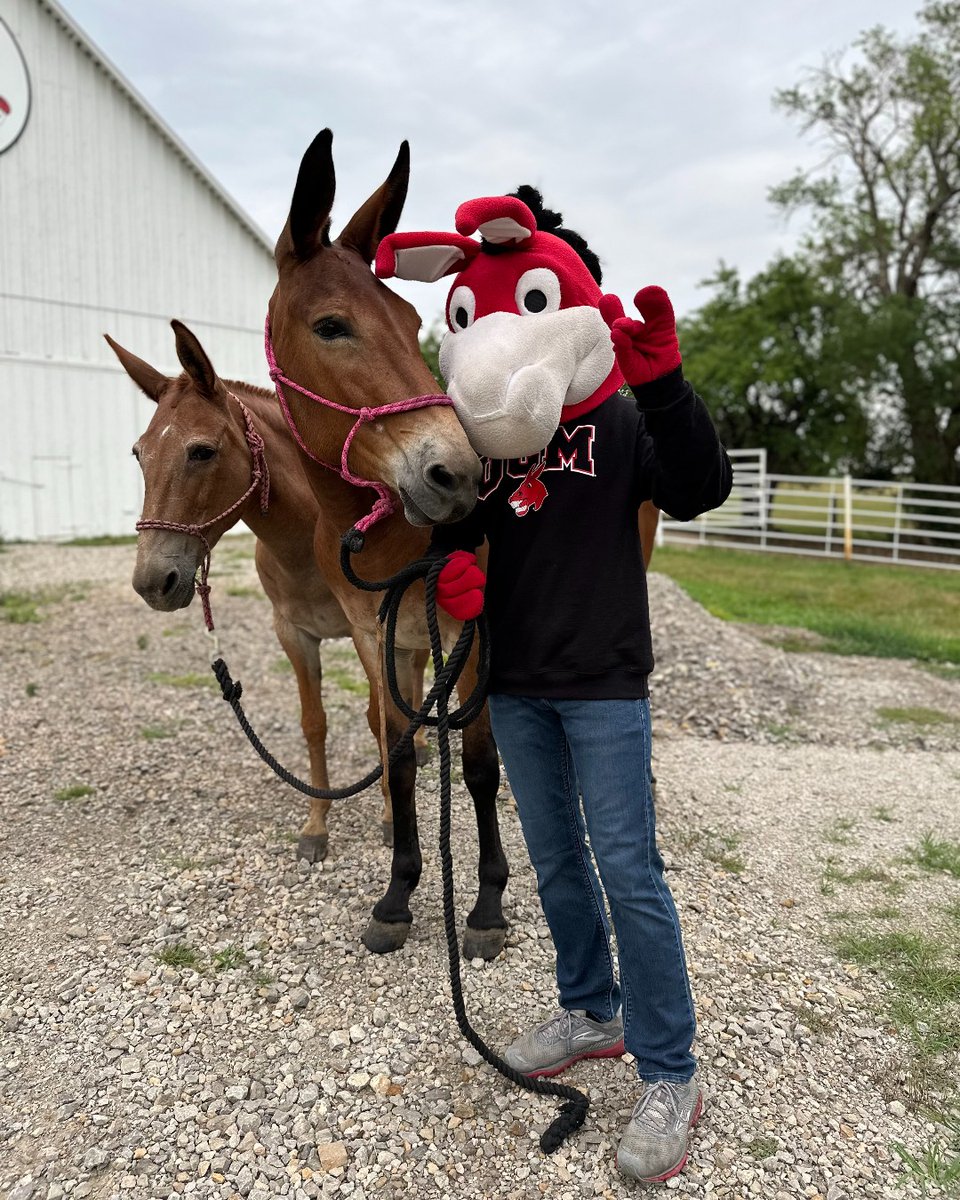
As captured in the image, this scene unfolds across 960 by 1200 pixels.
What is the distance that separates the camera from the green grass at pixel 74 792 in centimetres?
424

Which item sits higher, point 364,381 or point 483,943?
point 364,381

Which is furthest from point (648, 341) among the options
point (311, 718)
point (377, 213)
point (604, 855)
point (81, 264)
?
point (81, 264)

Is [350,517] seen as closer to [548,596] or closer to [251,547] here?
[548,596]

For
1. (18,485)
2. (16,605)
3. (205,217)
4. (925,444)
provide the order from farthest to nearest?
1. (925,444)
2. (205,217)
3. (18,485)
4. (16,605)

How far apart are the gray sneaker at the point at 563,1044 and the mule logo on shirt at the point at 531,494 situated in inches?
58.8

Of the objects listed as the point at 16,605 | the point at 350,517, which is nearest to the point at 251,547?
the point at 16,605

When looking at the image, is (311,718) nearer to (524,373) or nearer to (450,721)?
(450,721)

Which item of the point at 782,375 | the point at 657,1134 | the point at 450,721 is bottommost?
the point at 657,1134

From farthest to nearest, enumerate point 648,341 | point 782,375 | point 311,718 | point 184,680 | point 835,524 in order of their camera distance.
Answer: point 782,375 < point 835,524 < point 184,680 < point 311,718 < point 648,341

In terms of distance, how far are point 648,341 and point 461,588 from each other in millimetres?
750

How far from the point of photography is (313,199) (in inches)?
88.0

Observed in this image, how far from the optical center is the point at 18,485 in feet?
42.8

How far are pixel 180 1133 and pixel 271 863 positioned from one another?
147 cm

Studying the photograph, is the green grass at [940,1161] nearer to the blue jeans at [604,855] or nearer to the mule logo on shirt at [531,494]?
the blue jeans at [604,855]
